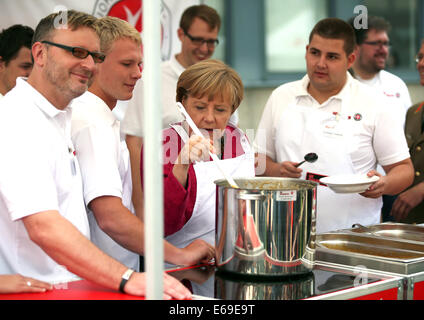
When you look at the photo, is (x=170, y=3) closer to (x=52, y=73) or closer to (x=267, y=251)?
(x=52, y=73)

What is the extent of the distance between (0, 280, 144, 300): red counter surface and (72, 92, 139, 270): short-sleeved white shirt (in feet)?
0.97

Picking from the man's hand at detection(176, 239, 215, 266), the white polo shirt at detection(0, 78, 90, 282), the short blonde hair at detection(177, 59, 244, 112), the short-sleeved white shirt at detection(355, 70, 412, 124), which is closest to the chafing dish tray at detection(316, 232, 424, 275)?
the man's hand at detection(176, 239, 215, 266)

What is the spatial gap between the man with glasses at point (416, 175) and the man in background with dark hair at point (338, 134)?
26 centimetres

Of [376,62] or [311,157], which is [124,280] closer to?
[311,157]

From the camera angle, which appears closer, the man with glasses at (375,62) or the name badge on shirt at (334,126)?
the name badge on shirt at (334,126)

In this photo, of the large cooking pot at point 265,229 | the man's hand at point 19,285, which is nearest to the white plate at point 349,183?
the large cooking pot at point 265,229

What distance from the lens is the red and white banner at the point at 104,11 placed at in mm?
2840

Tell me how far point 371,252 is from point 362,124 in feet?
2.67

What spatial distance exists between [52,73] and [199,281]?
0.61m

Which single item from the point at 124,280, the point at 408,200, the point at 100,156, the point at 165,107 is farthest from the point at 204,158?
the point at 408,200

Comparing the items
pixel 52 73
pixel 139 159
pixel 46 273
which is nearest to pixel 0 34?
pixel 139 159

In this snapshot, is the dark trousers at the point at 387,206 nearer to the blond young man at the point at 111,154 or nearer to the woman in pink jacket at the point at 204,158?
the woman in pink jacket at the point at 204,158

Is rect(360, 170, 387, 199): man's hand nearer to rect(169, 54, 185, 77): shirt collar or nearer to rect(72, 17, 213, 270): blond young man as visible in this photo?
rect(72, 17, 213, 270): blond young man

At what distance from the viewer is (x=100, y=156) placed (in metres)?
1.60
